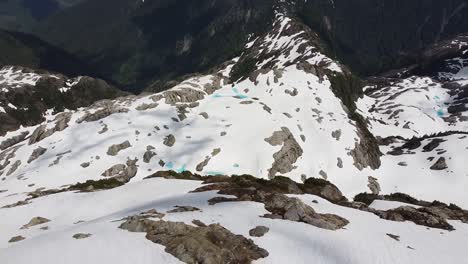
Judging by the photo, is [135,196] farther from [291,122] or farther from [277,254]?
[291,122]

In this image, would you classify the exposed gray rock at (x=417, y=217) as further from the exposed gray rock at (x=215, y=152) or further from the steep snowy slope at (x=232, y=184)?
the exposed gray rock at (x=215, y=152)

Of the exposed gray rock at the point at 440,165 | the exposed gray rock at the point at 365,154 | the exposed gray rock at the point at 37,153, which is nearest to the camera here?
the exposed gray rock at the point at 37,153

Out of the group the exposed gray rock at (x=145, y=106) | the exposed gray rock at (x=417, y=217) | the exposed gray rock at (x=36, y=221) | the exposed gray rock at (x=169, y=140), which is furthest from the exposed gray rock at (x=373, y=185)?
the exposed gray rock at (x=36, y=221)

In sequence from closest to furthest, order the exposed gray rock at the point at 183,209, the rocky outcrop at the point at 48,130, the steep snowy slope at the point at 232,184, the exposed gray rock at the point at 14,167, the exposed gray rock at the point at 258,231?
the steep snowy slope at the point at 232,184 → the exposed gray rock at the point at 258,231 → the exposed gray rock at the point at 183,209 → the exposed gray rock at the point at 14,167 → the rocky outcrop at the point at 48,130

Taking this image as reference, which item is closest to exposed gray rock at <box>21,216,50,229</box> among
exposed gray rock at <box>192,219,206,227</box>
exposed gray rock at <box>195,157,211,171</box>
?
exposed gray rock at <box>192,219,206,227</box>

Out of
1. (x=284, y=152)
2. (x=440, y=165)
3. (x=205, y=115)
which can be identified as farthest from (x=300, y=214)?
(x=440, y=165)

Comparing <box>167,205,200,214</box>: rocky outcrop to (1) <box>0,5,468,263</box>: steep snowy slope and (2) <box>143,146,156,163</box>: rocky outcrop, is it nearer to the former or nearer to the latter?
(1) <box>0,5,468,263</box>: steep snowy slope
